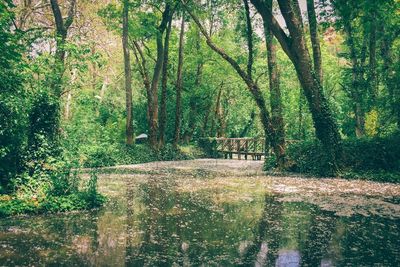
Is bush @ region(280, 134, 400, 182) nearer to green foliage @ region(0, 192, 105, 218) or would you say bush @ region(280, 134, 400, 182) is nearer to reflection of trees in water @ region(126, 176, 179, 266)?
reflection of trees in water @ region(126, 176, 179, 266)

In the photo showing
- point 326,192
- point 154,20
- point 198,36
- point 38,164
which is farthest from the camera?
point 198,36

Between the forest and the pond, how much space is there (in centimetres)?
153

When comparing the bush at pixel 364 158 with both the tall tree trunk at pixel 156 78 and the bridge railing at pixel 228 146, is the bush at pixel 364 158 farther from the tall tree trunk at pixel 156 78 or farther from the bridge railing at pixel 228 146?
the bridge railing at pixel 228 146

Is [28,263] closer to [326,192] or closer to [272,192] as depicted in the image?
[272,192]

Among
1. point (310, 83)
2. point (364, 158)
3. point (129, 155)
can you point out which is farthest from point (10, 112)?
point (129, 155)

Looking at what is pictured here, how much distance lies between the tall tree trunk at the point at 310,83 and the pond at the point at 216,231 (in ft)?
17.0

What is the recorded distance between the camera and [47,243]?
648 centimetres

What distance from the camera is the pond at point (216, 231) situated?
5785 millimetres

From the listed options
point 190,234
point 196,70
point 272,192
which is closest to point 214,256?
point 190,234

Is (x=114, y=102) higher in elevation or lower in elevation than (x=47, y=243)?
higher

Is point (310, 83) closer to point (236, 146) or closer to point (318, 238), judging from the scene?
point (318, 238)

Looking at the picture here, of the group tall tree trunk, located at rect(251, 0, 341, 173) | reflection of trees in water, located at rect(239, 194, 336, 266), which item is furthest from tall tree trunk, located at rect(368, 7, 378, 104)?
reflection of trees in water, located at rect(239, 194, 336, 266)

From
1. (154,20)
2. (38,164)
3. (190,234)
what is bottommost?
(190,234)

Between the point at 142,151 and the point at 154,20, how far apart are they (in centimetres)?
870
